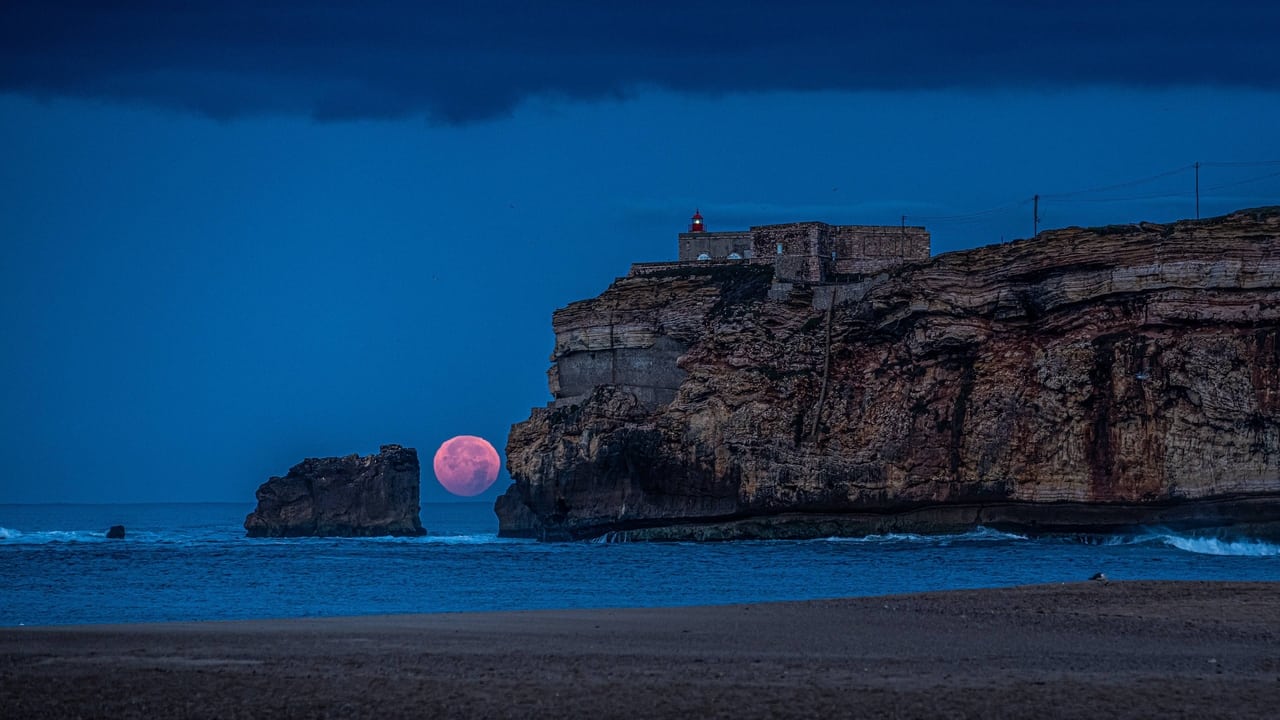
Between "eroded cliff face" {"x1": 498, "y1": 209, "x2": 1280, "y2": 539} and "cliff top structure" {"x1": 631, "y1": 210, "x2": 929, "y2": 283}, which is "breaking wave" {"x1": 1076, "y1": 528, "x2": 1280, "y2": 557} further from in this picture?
"cliff top structure" {"x1": 631, "y1": 210, "x2": 929, "y2": 283}

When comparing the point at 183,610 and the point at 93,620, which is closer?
the point at 93,620

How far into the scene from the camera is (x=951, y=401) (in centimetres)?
5781

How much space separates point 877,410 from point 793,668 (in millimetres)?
42643

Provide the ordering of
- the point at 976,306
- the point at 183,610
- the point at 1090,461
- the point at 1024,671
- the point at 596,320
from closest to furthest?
the point at 1024,671
the point at 183,610
the point at 1090,461
the point at 976,306
the point at 596,320

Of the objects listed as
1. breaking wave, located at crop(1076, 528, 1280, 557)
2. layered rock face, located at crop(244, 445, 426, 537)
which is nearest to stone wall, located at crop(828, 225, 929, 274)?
breaking wave, located at crop(1076, 528, 1280, 557)

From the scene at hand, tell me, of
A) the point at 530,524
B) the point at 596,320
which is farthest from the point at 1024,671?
the point at 530,524

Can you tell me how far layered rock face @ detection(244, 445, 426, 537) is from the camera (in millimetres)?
85500

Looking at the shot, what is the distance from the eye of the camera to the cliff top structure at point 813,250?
227 ft

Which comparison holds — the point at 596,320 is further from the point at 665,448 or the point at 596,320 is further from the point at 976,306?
the point at 976,306

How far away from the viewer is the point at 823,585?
121ft

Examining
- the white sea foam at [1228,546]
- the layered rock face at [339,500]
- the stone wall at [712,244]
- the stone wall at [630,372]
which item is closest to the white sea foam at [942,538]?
the white sea foam at [1228,546]

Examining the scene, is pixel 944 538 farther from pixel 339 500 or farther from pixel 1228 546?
pixel 339 500

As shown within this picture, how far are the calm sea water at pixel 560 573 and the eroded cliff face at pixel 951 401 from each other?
183cm

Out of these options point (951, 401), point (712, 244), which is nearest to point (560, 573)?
point (951, 401)
